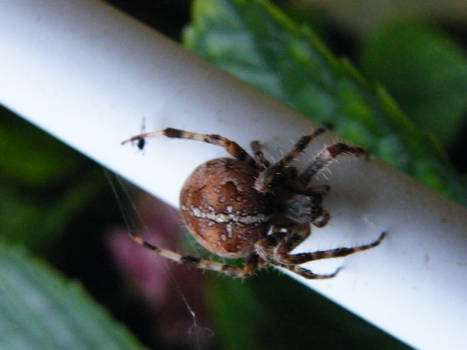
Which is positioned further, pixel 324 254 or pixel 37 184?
pixel 37 184

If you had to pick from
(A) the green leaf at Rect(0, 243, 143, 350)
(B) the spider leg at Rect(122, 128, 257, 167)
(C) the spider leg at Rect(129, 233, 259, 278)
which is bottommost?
(A) the green leaf at Rect(0, 243, 143, 350)

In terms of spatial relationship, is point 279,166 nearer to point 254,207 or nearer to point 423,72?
point 254,207

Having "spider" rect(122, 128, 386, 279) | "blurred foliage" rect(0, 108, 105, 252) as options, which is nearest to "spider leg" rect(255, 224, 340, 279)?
"spider" rect(122, 128, 386, 279)

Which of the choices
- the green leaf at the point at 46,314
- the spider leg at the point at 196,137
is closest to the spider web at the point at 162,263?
the green leaf at the point at 46,314

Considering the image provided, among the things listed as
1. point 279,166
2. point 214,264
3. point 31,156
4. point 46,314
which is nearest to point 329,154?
point 279,166

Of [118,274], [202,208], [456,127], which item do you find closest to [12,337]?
[202,208]

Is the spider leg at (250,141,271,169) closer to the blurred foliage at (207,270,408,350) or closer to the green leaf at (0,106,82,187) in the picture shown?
the blurred foliage at (207,270,408,350)
